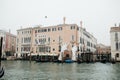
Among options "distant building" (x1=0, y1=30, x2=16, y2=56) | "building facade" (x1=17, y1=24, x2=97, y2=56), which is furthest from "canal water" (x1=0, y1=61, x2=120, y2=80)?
"distant building" (x1=0, y1=30, x2=16, y2=56)

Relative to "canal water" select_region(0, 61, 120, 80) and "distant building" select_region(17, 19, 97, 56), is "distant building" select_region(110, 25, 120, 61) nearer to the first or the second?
"distant building" select_region(17, 19, 97, 56)

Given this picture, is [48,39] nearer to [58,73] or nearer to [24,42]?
[24,42]

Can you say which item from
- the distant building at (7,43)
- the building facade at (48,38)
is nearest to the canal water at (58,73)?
the building facade at (48,38)

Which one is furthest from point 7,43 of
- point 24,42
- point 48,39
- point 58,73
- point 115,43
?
point 58,73

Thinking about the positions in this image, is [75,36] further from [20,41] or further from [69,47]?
[20,41]

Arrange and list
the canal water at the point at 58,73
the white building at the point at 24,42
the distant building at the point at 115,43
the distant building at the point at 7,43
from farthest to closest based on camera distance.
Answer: the distant building at the point at 7,43 < the white building at the point at 24,42 < the distant building at the point at 115,43 < the canal water at the point at 58,73

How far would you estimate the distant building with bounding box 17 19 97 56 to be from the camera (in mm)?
47828

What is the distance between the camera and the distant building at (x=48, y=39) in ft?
157

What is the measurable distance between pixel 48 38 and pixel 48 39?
272mm

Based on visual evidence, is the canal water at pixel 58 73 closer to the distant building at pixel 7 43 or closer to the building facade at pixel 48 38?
the building facade at pixel 48 38

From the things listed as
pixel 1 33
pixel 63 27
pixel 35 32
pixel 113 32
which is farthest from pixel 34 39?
pixel 113 32

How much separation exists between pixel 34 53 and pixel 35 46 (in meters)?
2.04

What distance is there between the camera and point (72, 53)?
154 feet

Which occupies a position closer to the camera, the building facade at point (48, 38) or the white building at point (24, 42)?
the building facade at point (48, 38)
